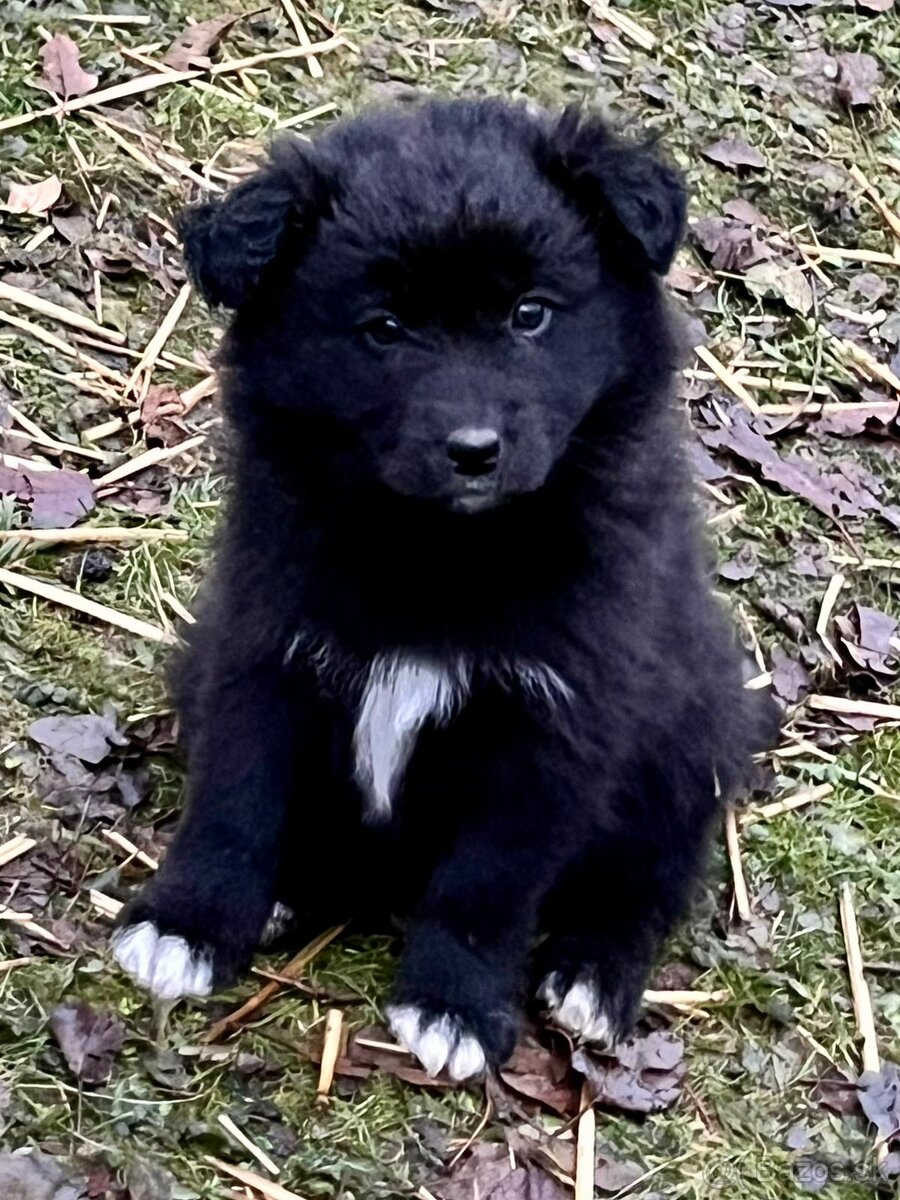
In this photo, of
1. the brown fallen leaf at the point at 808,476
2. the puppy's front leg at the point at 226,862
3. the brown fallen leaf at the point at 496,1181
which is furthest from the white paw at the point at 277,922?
the brown fallen leaf at the point at 808,476

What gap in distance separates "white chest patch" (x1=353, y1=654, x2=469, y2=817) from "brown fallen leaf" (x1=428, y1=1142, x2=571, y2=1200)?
0.84 meters

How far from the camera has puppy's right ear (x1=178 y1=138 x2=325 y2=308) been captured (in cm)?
335

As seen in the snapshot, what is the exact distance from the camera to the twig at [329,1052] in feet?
12.1

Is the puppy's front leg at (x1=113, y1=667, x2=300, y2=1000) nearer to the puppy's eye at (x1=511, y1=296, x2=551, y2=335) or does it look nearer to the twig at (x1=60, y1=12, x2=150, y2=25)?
the puppy's eye at (x1=511, y1=296, x2=551, y2=335)

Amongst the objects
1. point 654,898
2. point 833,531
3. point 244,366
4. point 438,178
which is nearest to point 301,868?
point 654,898

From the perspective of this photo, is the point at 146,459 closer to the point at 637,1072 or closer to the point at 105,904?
the point at 105,904

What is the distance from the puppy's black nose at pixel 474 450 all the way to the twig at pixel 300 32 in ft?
13.1

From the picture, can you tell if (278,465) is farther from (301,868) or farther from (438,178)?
(301,868)

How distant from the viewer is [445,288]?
3289mm

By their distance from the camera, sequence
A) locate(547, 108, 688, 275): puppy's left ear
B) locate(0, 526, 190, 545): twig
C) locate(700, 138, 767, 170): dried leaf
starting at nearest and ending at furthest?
1. locate(547, 108, 688, 275): puppy's left ear
2. locate(0, 526, 190, 545): twig
3. locate(700, 138, 767, 170): dried leaf

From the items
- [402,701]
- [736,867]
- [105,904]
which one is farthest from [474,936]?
[736,867]

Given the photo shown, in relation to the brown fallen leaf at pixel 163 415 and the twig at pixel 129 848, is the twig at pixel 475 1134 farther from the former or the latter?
the brown fallen leaf at pixel 163 415

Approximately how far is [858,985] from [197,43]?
14.2 feet

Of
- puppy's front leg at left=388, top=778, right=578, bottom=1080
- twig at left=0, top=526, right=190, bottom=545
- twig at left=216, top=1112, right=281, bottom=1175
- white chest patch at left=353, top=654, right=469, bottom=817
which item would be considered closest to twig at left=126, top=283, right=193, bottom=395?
twig at left=0, top=526, right=190, bottom=545
